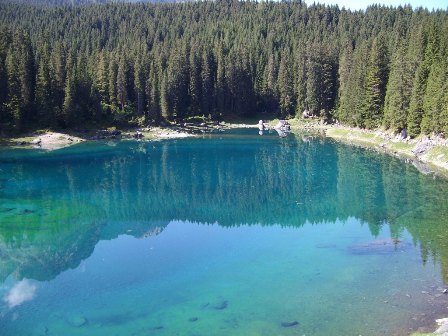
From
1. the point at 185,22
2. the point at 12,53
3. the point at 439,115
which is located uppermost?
the point at 185,22

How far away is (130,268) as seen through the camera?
97.8ft

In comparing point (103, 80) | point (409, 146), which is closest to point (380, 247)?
point (409, 146)

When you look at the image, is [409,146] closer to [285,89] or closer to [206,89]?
[285,89]

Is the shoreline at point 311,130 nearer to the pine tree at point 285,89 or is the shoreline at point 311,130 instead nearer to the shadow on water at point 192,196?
the shadow on water at point 192,196

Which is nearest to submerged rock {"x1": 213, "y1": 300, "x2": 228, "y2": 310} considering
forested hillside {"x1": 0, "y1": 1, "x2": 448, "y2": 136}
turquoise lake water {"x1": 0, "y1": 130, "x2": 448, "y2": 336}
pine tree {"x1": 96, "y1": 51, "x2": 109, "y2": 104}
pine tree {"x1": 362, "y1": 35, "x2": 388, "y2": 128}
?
turquoise lake water {"x1": 0, "y1": 130, "x2": 448, "y2": 336}

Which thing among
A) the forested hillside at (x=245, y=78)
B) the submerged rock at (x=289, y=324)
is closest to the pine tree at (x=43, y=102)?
the forested hillside at (x=245, y=78)

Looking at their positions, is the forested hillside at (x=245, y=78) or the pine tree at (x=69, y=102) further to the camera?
the pine tree at (x=69, y=102)

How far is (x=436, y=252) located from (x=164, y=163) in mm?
42883

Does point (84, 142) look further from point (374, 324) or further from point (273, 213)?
point (374, 324)

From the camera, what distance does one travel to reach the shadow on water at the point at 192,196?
34.8m

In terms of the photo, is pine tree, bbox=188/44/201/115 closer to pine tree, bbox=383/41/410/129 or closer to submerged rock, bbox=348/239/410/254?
pine tree, bbox=383/41/410/129

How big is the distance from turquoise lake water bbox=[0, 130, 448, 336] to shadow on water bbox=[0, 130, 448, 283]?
0.20 meters

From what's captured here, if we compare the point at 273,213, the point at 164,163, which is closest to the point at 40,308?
the point at 273,213

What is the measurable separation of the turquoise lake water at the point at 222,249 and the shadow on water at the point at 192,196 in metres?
0.20
